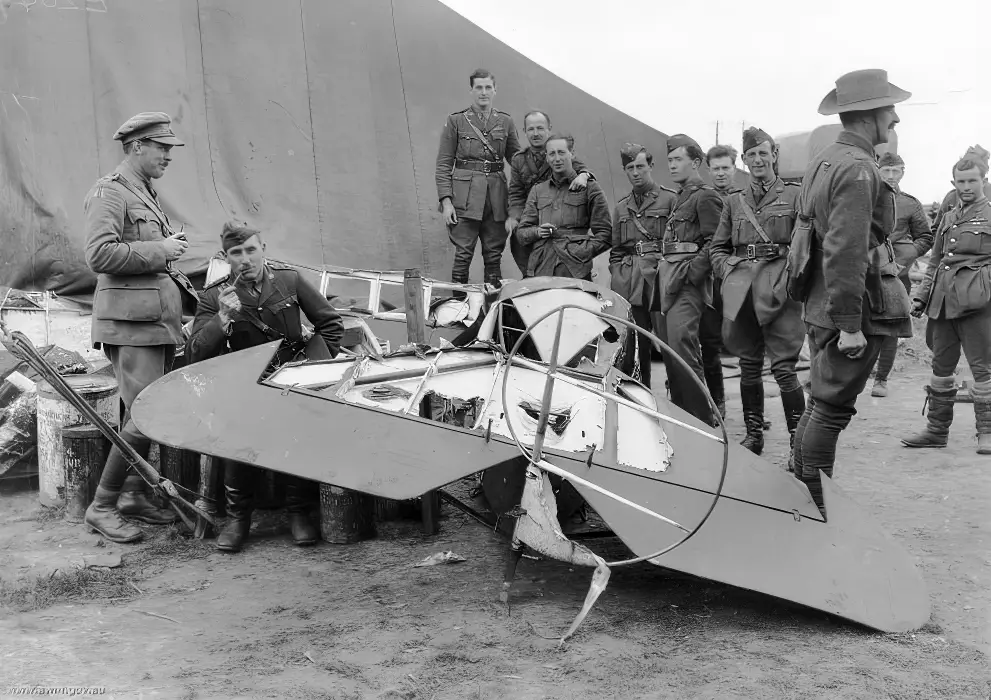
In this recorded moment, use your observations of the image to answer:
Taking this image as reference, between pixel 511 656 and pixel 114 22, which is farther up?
pixel 114 22

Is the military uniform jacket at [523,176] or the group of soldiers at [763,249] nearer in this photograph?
the group of soldiers at [763,249]

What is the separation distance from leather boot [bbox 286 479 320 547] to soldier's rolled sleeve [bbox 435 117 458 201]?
314cm

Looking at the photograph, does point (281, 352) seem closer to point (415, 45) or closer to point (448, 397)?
point (448, 397)

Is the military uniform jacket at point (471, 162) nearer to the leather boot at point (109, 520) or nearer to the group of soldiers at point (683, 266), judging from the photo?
the group of soldiers at point (683, 266)

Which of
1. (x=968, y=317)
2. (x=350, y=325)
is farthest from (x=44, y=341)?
(x=968, y=317)

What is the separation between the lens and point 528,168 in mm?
6605

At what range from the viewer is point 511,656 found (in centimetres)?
287

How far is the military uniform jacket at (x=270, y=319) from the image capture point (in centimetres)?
413

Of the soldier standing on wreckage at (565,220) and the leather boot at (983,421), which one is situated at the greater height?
the soldier standing on wreckage at (565,220)

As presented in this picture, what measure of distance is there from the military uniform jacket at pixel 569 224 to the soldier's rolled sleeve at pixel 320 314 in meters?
2.20

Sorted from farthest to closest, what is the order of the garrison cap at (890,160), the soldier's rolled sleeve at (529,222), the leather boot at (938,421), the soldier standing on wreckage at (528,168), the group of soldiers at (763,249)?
the garrison cap at (890,160)
the soldier standing on wreckage at (528,168)
the soldier's rolled sleeve at (529,222)
the leather boot at (938,421)
the group of soldiers at (763,249)

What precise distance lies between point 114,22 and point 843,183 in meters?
5.71

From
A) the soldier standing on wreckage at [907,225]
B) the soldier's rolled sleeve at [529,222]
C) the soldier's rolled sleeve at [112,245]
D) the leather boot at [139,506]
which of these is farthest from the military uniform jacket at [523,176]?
the leather boot at [139,506]

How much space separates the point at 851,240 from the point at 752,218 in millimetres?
1835
